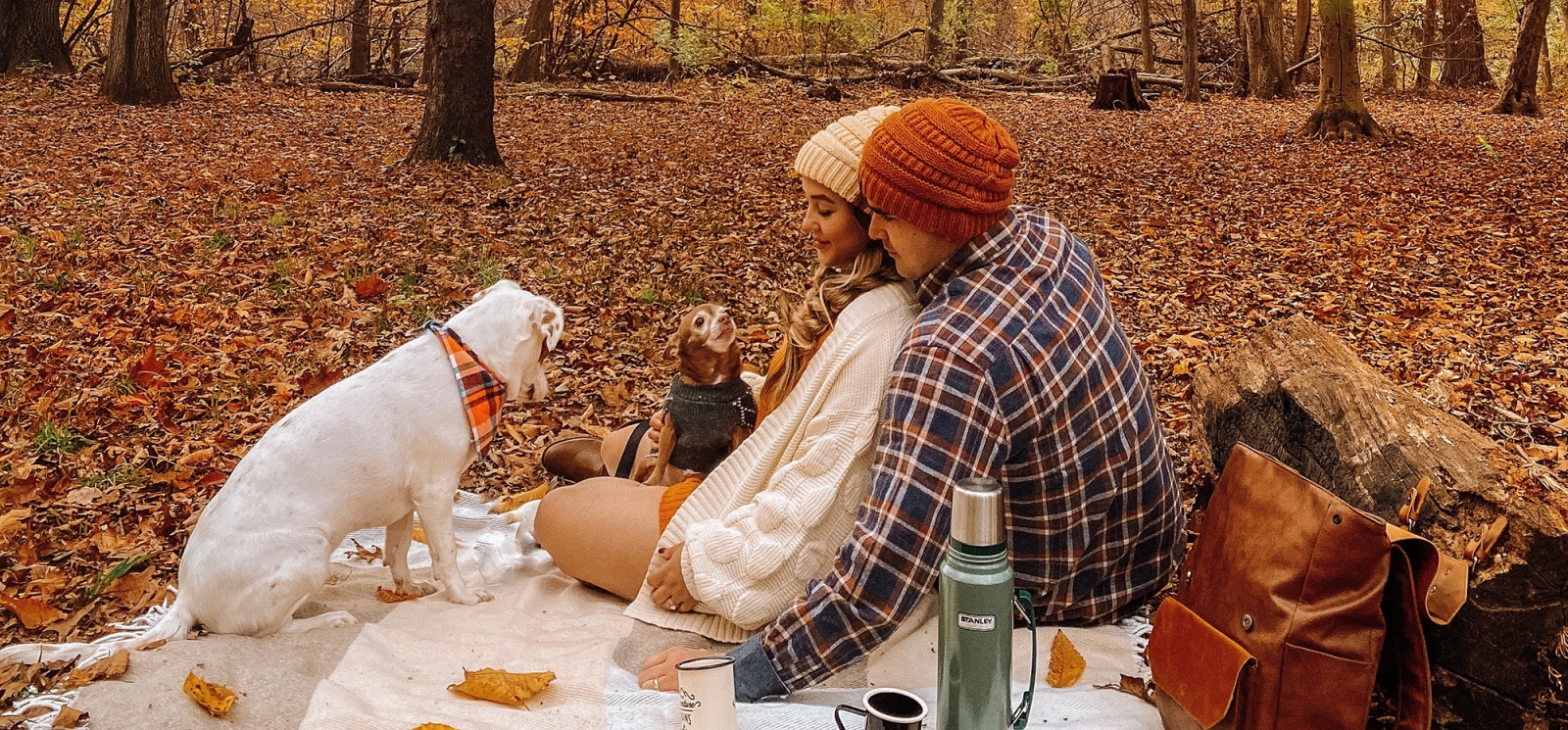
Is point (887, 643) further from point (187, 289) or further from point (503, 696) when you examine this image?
point (187, 289)

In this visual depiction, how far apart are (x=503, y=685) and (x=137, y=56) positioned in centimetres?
1451

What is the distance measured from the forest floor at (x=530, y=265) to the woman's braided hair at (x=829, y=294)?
2184 millimetres

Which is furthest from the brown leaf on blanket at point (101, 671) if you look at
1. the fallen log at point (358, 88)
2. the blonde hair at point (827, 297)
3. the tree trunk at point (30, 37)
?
the tree trunk at point (30, 37)

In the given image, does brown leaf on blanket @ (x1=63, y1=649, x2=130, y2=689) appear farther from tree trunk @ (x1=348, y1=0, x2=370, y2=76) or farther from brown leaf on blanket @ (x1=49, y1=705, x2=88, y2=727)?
tree trunk @ (x1=348, y1=0, x2=370, y2=76)

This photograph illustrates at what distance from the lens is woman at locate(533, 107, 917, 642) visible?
9.87 ft

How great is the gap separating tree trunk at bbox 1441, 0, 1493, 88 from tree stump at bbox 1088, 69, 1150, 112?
7.81 metres

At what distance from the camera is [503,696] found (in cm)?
303

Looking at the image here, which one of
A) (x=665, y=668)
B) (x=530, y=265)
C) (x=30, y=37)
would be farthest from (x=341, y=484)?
(x=30, y=37)

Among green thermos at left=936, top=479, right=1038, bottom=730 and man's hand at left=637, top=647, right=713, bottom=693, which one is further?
man's hand at left=637, top=647, right=713, bottom=693

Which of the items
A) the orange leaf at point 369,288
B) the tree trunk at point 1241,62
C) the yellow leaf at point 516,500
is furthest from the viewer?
the tree trunk at point 1241,62

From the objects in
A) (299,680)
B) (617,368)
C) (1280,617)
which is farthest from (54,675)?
(617,368)

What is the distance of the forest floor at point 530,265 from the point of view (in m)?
5.22

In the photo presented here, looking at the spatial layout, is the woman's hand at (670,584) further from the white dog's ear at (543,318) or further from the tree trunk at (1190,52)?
the tree trunk at (1190,52)

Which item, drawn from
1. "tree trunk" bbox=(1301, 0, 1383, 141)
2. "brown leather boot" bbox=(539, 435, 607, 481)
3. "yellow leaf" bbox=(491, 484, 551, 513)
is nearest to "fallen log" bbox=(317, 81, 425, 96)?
"tree trunk" bbox=(1301, 0, 1383, 141)
